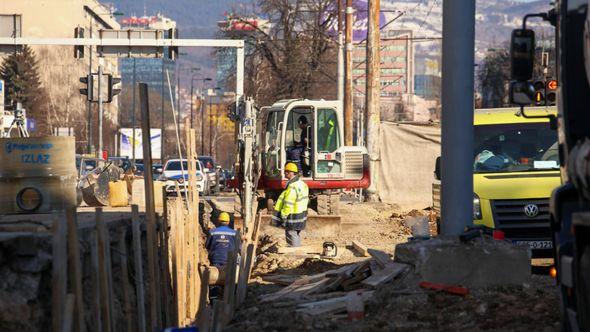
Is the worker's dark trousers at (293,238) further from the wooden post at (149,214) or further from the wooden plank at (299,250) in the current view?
the wooden post at (149,214)

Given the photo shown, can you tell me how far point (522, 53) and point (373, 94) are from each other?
24686mm

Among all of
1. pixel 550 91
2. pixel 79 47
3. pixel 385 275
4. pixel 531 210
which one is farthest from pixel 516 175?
pixel 79 47

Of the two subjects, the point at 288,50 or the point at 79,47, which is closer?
the point at 79,47

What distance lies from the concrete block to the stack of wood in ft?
2.26

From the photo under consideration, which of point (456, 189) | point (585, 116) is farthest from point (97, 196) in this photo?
point (585, 116)

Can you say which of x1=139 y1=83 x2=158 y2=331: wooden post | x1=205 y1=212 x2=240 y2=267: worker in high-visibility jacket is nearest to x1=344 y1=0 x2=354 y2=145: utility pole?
x1=205 y1=212 x2=240 y2=267: worker in high-visibility jacket

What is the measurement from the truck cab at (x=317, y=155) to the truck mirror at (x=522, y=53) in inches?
733

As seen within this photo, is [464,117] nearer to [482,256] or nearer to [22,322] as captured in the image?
[482,256]

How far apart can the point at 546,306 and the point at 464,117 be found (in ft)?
7.86

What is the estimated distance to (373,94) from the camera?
3466cm

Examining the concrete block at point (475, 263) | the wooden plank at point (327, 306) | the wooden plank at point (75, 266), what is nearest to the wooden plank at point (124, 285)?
the wooden plank at point (327, 306)

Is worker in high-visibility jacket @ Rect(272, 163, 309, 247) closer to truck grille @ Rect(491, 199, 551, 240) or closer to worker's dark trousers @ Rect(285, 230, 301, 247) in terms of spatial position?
worker's dark trousers @ Rect(285, 230, 301, 247)

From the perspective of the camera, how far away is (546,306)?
36.1 ft

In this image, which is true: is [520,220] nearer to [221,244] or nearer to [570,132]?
[221,244]
